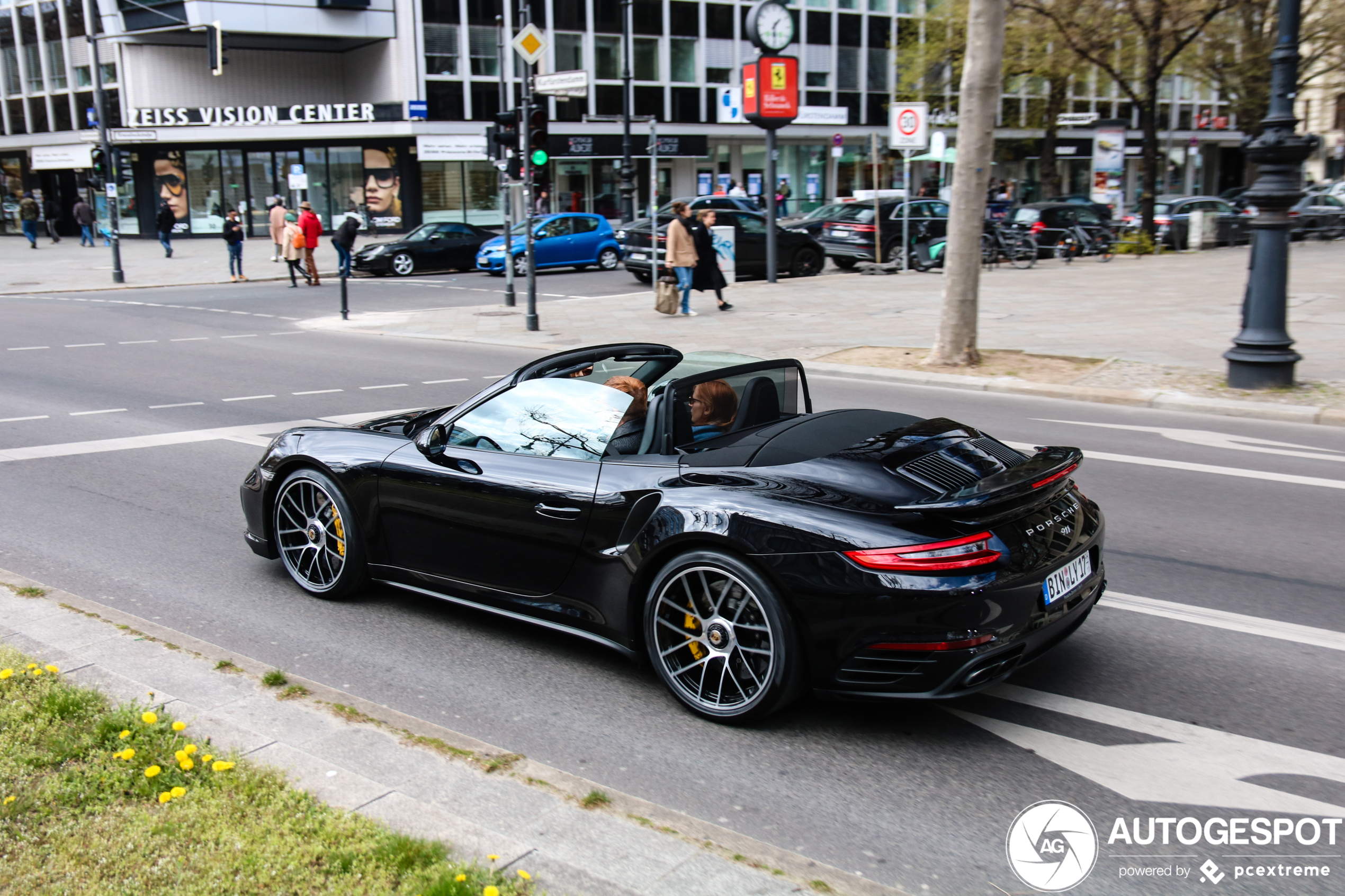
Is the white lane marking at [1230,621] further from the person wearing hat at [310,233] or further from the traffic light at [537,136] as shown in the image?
the person wearing hat at [310,233]

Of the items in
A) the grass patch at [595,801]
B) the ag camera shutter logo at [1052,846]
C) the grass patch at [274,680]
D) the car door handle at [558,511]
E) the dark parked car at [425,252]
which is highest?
the dark parked car at [425,252]

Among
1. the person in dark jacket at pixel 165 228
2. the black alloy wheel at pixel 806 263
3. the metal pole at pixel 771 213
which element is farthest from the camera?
the person in dark jacket at pixel 165 228

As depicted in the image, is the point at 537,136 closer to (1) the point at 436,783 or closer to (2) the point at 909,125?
(2) the point at 909,125

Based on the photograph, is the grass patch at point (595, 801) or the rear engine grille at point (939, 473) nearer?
the grass patch at point (595, 801)

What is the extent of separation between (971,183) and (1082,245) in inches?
692

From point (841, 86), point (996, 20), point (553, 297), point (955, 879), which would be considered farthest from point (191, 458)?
point (841, 86)

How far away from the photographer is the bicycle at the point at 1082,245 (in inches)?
1107

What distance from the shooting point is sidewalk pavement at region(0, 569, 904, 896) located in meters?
3.12

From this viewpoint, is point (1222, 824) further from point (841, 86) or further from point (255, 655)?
point (841, 86)

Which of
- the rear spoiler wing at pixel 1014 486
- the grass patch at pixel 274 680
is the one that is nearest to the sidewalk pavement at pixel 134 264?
the grass patch at pixel 274 680

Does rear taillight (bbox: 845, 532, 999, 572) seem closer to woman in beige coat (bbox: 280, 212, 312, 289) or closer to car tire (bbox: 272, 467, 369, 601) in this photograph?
car tire (bbox: 272, 467, 369, 601)

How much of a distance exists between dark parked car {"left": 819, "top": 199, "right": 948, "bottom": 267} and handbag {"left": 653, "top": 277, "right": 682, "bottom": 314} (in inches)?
357

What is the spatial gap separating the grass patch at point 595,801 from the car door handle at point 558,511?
4.31 feet

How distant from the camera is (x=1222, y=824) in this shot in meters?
3.52
